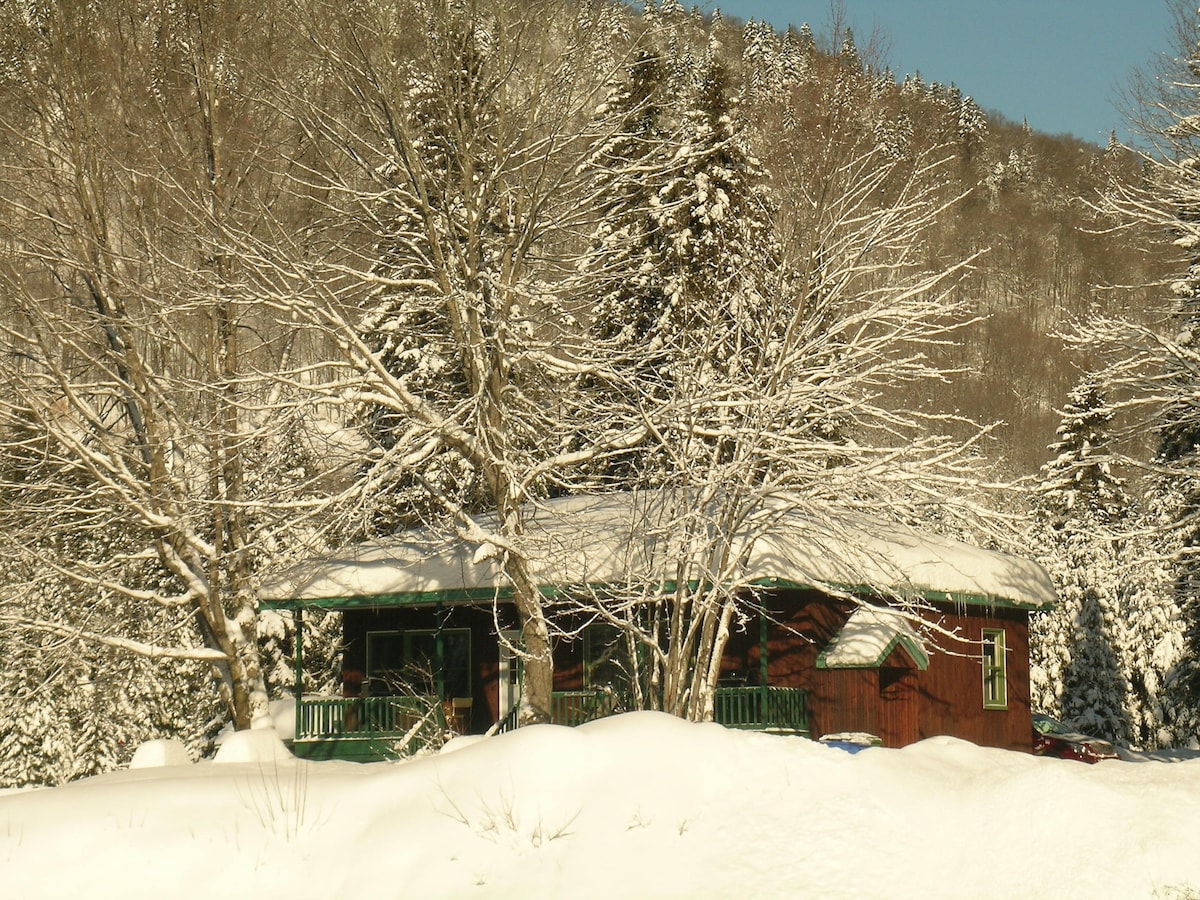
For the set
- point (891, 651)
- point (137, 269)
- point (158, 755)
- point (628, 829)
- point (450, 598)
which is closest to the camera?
point (628, 829)

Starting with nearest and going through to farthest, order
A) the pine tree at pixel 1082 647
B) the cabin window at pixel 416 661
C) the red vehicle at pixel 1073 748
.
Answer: the cabin window at pixel 416 661, the red vehicle at pixel 1073 748, the pine tree at pixel 1082 647

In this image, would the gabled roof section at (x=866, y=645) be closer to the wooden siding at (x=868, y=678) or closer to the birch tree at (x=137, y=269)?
the wooden siding at (x=868, y=678)

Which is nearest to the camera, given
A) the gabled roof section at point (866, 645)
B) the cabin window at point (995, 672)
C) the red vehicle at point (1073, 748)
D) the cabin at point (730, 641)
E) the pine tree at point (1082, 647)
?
the cabin at point (730, 641)

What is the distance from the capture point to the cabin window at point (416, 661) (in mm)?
22922

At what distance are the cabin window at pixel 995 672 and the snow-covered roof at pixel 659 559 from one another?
0.90 meters

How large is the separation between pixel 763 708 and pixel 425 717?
4808 millimetres

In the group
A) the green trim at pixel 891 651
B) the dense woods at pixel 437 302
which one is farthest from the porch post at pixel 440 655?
the green trim at pixel 891 651

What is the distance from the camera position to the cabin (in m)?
18.5

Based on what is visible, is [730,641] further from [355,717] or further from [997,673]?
[355,717]

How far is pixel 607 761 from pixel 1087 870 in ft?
11.4

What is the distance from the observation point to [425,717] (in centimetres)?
1788

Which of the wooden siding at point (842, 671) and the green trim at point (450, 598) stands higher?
the green trim at point (450, 598)

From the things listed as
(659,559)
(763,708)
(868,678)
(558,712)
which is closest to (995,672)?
(868,678)

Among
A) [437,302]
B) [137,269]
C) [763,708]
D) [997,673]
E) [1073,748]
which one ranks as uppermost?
[137,269]
